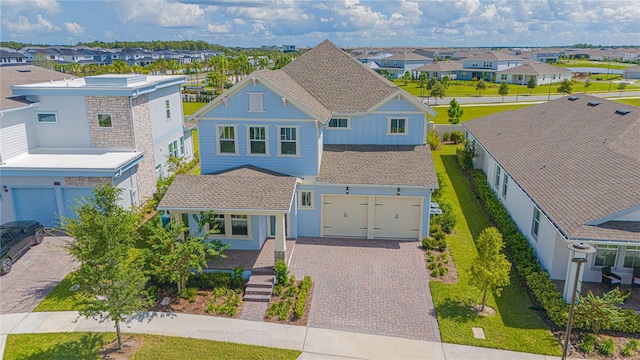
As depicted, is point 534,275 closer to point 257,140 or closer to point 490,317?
point 490,317

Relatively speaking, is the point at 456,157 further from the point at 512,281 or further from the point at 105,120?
the point at 105,120

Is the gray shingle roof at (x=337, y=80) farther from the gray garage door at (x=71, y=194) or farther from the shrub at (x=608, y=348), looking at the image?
the shrub at (x=608, y=348)

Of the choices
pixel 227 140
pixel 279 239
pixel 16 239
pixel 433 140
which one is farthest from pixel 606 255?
pixel 16 239

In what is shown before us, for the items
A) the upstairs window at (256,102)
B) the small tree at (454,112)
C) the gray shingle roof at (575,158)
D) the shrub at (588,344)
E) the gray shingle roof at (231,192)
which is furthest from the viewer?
the small tree at (454,112)

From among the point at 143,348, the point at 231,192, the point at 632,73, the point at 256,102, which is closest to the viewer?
→ the point at 143,348

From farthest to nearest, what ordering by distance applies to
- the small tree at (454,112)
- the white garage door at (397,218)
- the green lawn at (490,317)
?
the small tree at (454,112) < the white garage door at (397,218) < the green lawn at (490,317)

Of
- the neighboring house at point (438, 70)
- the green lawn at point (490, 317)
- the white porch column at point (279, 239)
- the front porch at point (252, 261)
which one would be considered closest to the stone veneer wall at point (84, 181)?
the front porch at point (252, 261)

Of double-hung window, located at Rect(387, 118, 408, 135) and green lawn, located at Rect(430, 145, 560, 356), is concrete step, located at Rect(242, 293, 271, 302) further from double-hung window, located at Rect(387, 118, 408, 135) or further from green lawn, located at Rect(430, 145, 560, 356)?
double-hung window, located at Rect(387, 118, 408, 135)
